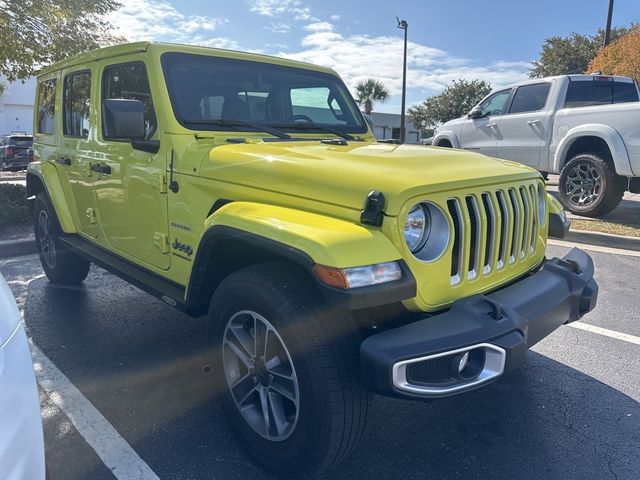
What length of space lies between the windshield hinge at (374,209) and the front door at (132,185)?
147 centimetres

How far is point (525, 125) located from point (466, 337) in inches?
307

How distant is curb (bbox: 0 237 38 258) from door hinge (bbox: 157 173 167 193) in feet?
13.8

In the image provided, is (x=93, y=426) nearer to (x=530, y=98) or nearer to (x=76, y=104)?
(x=76, y=104)

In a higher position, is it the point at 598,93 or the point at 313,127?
the point at 598,93

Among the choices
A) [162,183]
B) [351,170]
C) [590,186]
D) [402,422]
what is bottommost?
[402,422]

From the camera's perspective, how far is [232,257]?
2664mm

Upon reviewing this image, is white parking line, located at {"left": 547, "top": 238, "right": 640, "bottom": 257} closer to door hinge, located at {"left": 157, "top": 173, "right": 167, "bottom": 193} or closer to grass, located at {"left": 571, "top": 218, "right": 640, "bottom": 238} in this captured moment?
grass, located at {"left": 571, "top": 218, "right": 640, "bottom": 238}

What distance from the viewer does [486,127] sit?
9.46 m

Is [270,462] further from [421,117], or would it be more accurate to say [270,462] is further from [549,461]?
[421,117]

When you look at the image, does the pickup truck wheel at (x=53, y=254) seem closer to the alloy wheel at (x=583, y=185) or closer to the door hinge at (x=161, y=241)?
the door hinge at (x=161, y=241)

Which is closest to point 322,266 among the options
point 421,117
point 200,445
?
point 200,445

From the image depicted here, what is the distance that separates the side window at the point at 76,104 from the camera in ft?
→ 13.3

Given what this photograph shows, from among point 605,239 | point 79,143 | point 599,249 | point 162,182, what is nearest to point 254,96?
point 162,182

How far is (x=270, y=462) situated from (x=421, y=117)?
139ft
